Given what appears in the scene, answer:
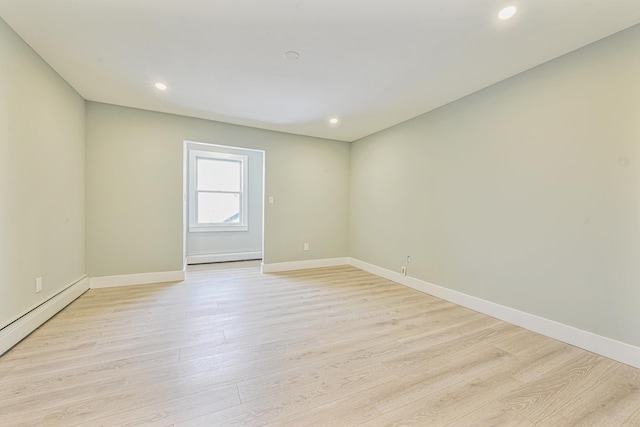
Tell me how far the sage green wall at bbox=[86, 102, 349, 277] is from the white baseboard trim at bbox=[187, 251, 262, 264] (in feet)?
4.35

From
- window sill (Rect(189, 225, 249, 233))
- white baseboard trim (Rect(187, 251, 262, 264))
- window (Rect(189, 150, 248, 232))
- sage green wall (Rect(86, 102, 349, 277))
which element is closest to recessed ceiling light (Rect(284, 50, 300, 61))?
sage green wall (Rect(86, 102, 349, 277))

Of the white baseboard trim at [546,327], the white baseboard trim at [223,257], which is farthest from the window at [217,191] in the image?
the white baseboard trim at [546,327]

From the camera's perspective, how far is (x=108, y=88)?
2953mm

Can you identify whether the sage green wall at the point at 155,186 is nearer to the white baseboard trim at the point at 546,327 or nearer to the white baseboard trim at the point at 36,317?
the white baseboard trim at the point at 36,317

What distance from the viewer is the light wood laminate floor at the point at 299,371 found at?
4.54ft

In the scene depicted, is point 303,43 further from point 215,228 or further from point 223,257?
point 223,257

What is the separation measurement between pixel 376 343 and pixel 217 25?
9.00 feet

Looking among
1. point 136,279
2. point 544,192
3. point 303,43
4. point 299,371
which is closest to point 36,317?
point 136,279

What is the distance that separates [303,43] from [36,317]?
3.26 m

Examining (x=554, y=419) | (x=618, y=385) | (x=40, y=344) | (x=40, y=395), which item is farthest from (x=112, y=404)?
(x=618, y=385)

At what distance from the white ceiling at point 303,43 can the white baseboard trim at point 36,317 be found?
2.27 metres

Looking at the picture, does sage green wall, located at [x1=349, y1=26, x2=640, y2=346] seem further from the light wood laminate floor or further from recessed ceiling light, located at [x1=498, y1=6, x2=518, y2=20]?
recessed ceiling light, located at [x1=498, y1=6, x2=518, y2=20]

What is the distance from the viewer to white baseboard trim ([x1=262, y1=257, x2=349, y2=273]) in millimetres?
4452

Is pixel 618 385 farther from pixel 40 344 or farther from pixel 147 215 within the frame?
pixel 147 215
